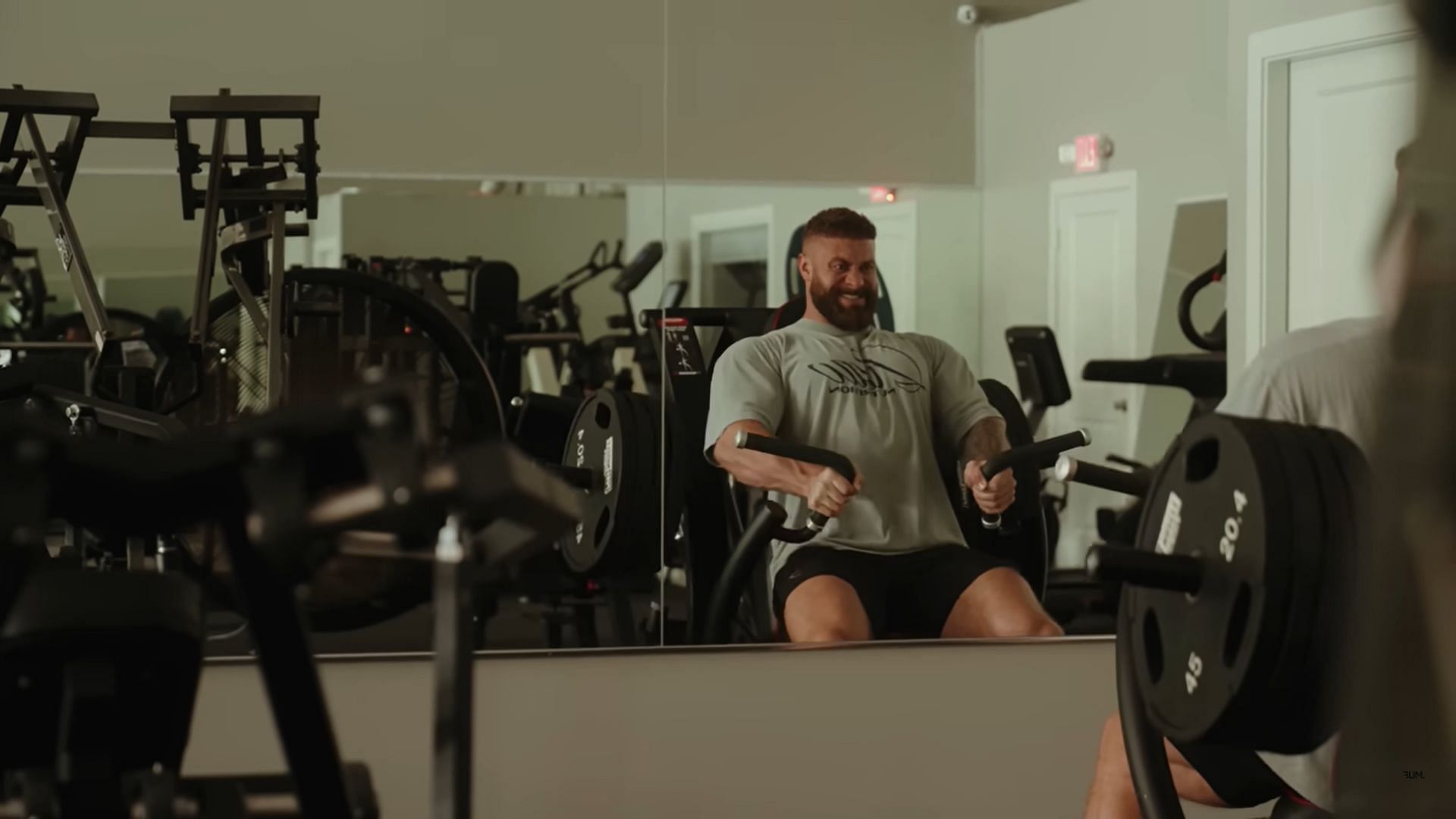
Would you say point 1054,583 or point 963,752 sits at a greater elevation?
point 1054,583

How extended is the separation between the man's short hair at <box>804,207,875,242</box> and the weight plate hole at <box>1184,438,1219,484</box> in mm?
1904

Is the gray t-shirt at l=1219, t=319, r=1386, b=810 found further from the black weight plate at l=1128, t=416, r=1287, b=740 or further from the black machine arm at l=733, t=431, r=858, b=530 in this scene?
the black machine arm at l=733, t=431, r=858, b=530

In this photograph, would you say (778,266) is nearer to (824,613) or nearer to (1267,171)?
(824,613)

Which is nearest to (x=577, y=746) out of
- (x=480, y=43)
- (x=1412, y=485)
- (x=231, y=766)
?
(x=231, y=766)

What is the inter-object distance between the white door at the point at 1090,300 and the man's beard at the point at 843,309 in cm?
48

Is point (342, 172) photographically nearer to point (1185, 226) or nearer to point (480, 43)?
point (480, 43)

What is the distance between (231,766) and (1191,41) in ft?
9.61

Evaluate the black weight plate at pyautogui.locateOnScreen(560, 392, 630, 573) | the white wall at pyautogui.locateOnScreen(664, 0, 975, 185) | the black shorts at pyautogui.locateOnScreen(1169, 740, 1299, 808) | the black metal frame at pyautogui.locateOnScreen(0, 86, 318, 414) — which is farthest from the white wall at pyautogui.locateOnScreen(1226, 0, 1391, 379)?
the black metal frame at pyautogui.locateOnScreen(0, 86, 318, 414)

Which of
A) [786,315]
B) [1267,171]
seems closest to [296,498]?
[786,315]

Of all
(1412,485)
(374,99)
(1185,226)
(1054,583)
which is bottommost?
(1054,583)

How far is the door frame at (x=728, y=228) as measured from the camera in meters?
3.80

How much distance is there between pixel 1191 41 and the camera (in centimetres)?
412

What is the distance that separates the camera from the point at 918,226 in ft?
13.0

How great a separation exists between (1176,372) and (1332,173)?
0.64 meters
